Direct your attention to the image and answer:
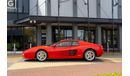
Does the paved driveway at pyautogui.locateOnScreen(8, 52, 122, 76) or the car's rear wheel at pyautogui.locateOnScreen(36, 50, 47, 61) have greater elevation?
the car's rear wheel at pyautogui.locateOnScreen(36, 50, 47, 61)

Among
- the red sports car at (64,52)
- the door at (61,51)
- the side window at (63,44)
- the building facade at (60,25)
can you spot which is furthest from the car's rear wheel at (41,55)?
the building facade at (60,25)

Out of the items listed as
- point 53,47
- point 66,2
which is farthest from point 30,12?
point 53,47

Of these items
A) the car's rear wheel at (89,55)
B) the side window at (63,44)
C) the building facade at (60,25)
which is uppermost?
the building facade at (60,25)

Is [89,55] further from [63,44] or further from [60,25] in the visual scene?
[60,25]

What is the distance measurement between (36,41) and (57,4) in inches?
170

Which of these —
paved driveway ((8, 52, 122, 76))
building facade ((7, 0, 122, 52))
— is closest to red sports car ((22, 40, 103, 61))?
paved driveway ((8, 52, 122, 76))

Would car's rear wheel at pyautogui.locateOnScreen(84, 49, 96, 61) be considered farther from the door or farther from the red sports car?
the door

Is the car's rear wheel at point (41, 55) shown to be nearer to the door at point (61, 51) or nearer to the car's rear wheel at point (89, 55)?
the door at point (61, 51)

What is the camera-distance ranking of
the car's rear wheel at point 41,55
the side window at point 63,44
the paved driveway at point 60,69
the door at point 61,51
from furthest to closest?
the side window at point 63,44 < the door at point 61,51 < the car's rear wheel at point 41,55 < the paved driveway at point 60,69

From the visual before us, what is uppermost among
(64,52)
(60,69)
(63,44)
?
(63,44)

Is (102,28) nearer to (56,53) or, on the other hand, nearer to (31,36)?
(31,36)

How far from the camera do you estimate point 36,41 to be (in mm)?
29406

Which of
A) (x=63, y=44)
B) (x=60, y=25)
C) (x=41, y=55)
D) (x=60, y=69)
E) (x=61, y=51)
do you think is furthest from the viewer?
(x=60, y=25)

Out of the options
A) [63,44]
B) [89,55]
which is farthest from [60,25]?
[89,55]
